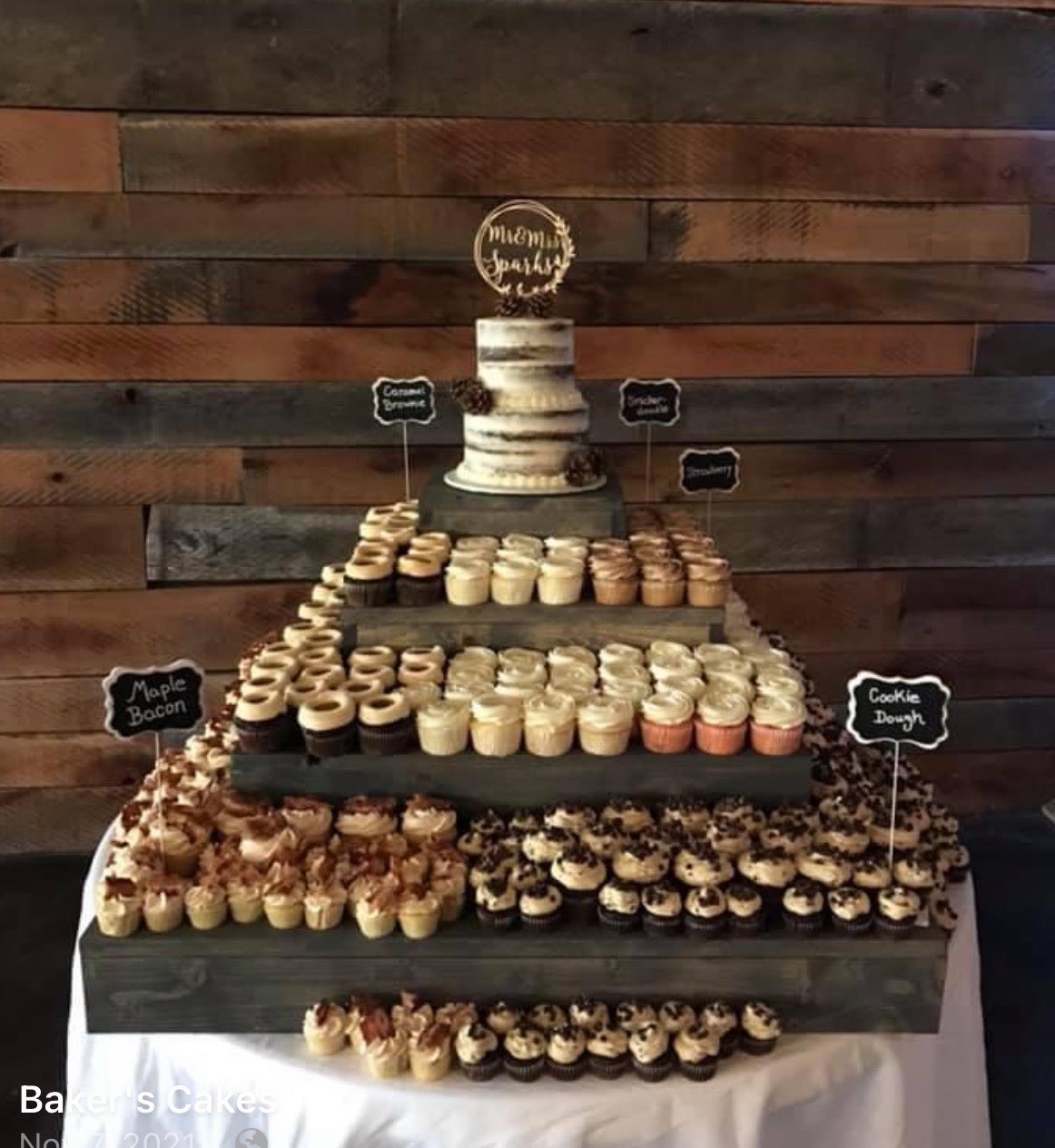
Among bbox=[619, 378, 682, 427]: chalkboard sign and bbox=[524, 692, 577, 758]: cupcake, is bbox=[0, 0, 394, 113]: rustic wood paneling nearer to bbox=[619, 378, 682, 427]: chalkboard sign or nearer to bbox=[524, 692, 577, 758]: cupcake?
bbox=[619, 378, 682, 427]: chalkboard sign

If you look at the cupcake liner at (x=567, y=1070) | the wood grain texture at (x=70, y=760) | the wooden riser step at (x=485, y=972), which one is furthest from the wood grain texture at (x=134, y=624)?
the cupcake liner at (x=567, y=1070)

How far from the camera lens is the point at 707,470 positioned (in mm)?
2498

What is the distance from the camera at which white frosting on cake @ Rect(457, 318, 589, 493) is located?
2.20 meters

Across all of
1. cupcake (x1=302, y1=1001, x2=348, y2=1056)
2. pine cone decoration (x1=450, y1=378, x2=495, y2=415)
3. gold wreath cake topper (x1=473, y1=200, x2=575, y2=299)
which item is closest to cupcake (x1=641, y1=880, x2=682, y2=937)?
cupcake (x1=302, y1=1001, x2=348, y2=1056)

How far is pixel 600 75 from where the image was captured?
3195 mm

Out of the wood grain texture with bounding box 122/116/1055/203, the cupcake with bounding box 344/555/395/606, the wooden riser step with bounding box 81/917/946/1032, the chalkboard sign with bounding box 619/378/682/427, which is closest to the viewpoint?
the wooden riser step with bounding box 81/917/946/1032

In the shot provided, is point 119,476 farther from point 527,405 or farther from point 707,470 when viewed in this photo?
point 707,470

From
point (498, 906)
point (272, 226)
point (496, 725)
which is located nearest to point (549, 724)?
point (496, 725)

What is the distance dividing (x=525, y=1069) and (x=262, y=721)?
65 centimetres

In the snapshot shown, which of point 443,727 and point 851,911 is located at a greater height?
point 443,727

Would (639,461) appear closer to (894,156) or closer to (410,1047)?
(894,156)

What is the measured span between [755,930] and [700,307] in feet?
7.43

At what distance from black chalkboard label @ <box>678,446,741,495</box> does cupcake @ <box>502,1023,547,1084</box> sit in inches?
53.3

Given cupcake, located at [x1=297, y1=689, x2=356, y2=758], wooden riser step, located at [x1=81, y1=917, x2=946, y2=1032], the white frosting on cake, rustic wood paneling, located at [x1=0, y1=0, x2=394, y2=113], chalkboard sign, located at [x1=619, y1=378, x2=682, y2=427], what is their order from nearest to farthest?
wooden riser step, located at [x1=81, y1=917, x2=946, y2=1032] < cupcake, located at [x1=297, y1=689, x2=356, y2=758] < the white frosting on cake < chalkboard sign, located at [x1=619, y1=378, x2=682, y2=427] < rustic wood paneling, located at [x1=0, y1=0, x2=394, y2=113]
